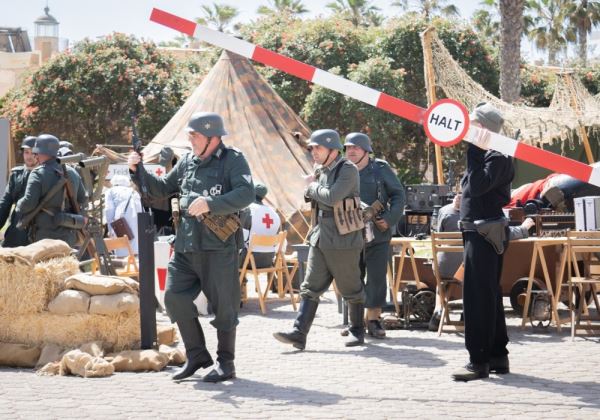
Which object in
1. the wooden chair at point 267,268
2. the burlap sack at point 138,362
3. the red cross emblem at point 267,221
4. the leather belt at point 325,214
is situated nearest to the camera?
the burlap sack at point 138,362

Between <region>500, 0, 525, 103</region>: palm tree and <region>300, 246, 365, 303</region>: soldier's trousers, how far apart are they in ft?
54.7

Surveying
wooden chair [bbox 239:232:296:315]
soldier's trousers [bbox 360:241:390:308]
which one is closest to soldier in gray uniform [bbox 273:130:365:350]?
soldier's trousers [bbox 360:241:390:308]

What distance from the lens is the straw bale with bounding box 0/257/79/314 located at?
30.3ft

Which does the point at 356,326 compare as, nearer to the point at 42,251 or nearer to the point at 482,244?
the point at 482,244

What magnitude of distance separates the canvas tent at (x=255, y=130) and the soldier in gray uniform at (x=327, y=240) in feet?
34.4

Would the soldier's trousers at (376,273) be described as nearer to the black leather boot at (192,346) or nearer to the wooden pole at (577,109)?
the black leather boot at (192,346)

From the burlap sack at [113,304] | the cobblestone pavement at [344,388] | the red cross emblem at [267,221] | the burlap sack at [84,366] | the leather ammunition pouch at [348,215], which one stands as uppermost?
the red cross emblem at [267,221]

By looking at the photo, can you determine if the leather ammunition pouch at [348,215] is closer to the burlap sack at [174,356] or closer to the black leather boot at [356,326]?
the black leather boot at [356,326]

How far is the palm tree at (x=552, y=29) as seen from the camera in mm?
59250

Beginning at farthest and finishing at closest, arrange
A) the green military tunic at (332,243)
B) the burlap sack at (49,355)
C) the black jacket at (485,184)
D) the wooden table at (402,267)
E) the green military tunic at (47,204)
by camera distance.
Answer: the wooden table at (402,267)
the green military tunic at (47,204)
the green military tunic at (332,243)
the burlap sack at (49,355)
the black jacket at (485,184)

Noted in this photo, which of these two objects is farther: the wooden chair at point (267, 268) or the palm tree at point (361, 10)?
the palm tree at point (361, 10)

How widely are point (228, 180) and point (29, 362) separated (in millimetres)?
2230

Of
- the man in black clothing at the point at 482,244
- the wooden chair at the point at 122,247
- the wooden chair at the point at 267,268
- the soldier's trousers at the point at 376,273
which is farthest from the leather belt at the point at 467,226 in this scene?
the wooden chair at the point at 122,247

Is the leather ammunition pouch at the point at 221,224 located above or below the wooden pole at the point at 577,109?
below
